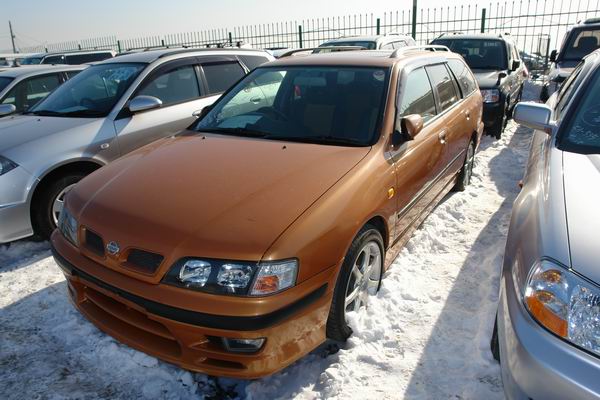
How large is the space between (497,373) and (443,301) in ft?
2.34

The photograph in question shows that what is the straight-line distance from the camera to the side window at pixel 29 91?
6.13m

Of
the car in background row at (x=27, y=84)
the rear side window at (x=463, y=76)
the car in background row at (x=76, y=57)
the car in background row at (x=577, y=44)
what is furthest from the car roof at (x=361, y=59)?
the car in background row at (x=76, y=57)

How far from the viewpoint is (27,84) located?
6.24 m

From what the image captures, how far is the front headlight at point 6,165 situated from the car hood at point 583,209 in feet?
13.1

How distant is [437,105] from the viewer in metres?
3.89

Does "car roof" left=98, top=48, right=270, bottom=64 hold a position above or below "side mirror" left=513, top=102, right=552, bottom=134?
above

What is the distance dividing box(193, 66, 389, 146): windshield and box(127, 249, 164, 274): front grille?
133 centimetres

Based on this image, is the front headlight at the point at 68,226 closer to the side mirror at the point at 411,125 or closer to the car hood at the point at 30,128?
the car hood at the point at 30,128

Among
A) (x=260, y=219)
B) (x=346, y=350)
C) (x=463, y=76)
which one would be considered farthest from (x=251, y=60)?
(x=346, y=350)

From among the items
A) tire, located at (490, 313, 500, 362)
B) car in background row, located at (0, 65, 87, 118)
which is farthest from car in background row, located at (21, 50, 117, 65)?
tire, located at (490, 313, 500, 362)

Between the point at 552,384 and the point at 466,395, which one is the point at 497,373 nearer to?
the point at 466,395

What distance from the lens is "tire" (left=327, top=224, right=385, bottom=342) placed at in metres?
2.38

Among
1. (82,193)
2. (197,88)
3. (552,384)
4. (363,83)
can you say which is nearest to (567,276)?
(552,384)

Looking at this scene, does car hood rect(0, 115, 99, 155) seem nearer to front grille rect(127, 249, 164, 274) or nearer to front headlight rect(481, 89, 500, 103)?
front grille rect(127, 249, 164, 274)
